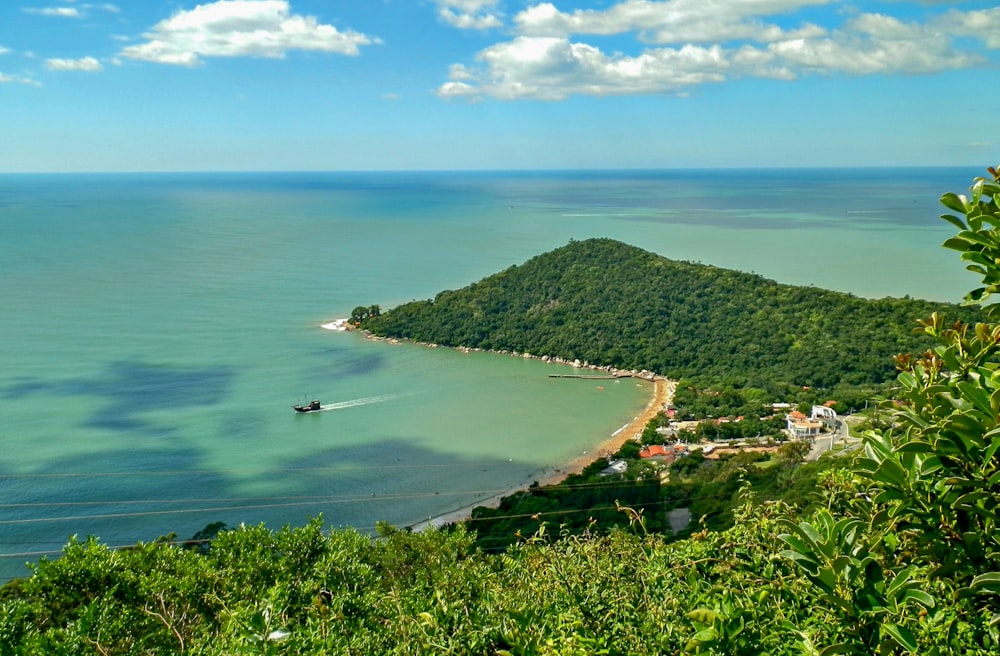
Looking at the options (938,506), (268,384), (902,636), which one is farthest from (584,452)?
(902,636)

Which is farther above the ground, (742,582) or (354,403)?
(742,582)

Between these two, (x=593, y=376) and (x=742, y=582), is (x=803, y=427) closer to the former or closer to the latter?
(x=593, y=376)

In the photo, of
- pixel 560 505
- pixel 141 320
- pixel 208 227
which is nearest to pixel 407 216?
pixel 208 227

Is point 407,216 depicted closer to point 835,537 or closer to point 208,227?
point 208,227

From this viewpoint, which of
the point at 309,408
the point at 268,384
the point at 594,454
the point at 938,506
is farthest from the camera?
the point at 268,384

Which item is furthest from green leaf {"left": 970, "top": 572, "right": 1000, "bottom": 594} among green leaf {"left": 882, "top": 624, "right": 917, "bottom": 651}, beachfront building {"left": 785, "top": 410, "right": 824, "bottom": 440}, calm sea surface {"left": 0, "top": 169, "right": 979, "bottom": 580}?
beachfront building {"left": 785, "top": 410, "right": 824, "bottom": 440}
